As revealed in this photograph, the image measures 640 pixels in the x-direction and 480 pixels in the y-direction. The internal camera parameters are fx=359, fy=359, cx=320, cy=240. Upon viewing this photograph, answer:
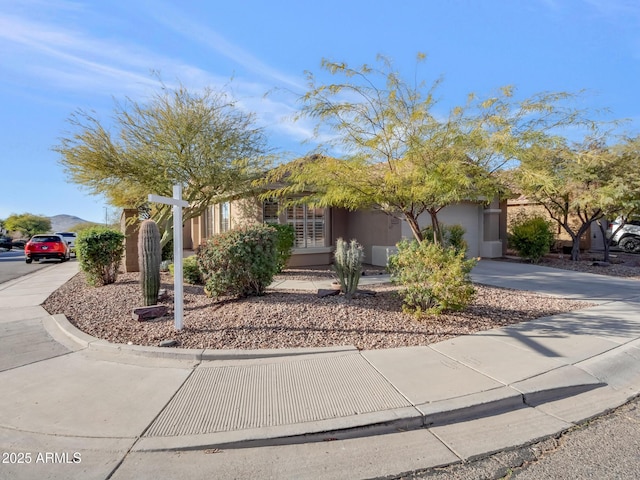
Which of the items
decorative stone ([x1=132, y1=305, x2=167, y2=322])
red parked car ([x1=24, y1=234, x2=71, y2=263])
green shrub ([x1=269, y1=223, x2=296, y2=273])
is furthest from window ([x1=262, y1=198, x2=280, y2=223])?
red parked car ([x1=24, y1=234, x2=71, y2=263])

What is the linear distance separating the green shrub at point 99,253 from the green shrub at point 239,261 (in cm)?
348

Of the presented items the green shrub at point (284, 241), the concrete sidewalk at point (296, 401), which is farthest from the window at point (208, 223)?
the concrete sidewalk at point (296, 401)

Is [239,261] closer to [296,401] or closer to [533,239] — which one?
[296,401]

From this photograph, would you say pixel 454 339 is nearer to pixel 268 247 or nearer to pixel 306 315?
pixel 306 315

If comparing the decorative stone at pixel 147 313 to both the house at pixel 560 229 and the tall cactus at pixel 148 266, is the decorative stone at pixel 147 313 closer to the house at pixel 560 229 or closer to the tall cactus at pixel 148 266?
the tall cactus at pixel 148 266

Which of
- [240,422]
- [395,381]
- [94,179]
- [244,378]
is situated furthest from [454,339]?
[94,179]

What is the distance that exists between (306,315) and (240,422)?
280 cm

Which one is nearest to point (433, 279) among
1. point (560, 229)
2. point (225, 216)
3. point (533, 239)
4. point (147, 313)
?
point (147, 313)

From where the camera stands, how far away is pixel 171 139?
1020cm

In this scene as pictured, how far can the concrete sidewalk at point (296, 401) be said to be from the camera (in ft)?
8.90

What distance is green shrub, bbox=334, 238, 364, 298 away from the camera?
695 centimetres

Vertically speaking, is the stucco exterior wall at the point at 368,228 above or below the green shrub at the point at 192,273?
above

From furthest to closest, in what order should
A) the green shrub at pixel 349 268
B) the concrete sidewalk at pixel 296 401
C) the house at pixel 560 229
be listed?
the house at pixel 560 229 → the green shrub at pixel 349 268 → the concrete sidewalk at pixel 296 401

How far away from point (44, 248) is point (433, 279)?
20.8 meters
